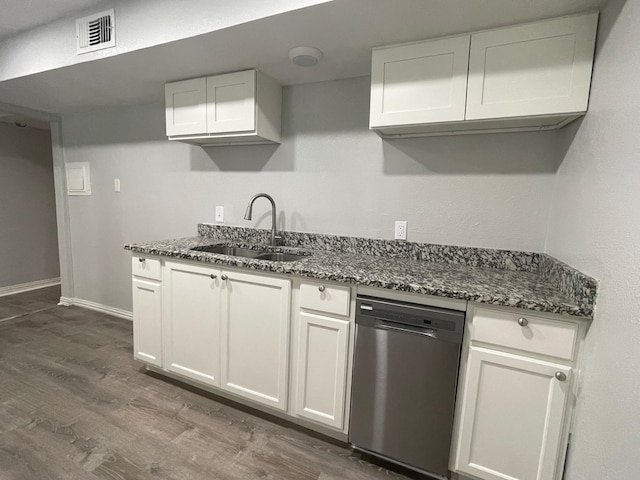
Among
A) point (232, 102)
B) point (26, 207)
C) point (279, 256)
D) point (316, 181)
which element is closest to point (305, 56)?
point (232, 102)

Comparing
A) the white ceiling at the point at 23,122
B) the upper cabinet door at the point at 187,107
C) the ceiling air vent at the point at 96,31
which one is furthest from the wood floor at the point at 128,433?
the white ceiling at the point at 23,122

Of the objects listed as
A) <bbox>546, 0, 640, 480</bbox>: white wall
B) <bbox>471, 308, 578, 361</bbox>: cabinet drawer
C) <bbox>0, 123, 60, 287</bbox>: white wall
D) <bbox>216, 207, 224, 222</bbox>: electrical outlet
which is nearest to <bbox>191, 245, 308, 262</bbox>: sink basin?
<bbox>216, 207, 224, 222</bbox>: electrical outlet

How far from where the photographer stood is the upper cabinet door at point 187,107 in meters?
2.07

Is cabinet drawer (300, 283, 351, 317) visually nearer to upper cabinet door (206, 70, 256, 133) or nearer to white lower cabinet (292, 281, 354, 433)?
white lower cabinet (292, 281, 354, 433)

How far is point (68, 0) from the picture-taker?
1.76m

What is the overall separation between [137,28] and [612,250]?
236 centimetres

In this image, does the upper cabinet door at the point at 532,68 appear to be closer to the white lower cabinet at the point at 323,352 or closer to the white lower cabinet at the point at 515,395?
the white lower cabinet at the point at 515,395

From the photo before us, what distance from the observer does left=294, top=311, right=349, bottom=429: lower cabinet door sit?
149cm

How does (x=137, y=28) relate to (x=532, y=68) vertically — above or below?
above

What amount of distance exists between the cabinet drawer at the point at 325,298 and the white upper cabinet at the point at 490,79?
88 centimetres

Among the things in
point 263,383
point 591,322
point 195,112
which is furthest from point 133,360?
point 591,322

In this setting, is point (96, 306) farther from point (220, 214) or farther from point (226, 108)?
point (226, 108)

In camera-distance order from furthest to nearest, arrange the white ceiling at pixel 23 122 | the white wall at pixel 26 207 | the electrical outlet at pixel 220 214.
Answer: the white wall at pixel 26 207 → the white ceiling at pixel 23 122 → the electrical outlet at pixel 220 214

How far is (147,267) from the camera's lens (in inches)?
78.6
